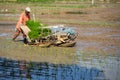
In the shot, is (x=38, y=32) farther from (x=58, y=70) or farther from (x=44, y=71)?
(x=44, y=71)

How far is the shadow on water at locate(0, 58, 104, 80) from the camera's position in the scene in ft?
34.2

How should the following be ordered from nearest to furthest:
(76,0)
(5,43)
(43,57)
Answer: (43,57) → (5,43) → (76,0)

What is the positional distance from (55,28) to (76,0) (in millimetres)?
36203

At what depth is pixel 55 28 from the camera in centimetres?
1664

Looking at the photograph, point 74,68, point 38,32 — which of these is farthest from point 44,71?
point 38,32

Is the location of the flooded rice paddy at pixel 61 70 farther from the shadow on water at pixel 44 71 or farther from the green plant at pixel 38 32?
the green plant at pixel 38 32

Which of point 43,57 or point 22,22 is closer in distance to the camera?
point 43,57

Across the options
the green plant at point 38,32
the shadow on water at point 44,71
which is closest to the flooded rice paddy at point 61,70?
the shadow on water at point 44,71

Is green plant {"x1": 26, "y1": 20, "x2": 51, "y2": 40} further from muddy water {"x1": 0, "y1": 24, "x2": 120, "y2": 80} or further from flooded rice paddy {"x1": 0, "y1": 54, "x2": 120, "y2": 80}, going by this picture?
flooded rice paddy {"x1": 0, "y1": 54, "x2": 120, "y2": 80}

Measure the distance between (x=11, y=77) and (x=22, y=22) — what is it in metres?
7.47

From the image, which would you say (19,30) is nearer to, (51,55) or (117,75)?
(51,55)

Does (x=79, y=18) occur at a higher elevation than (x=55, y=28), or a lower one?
lower

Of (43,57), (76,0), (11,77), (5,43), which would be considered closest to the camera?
(11,77)

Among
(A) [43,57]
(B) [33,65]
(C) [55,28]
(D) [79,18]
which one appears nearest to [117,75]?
(B) [33,65]
